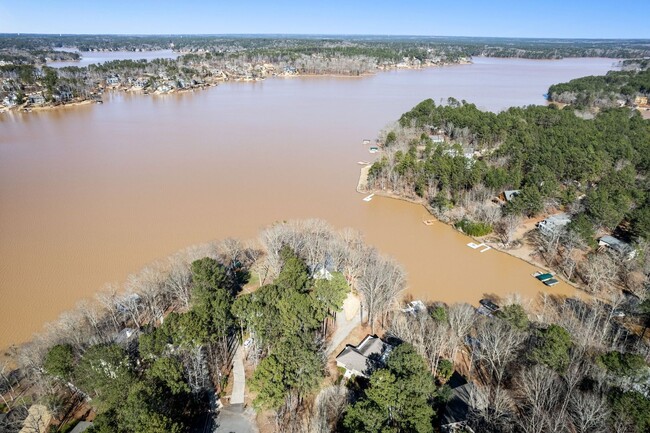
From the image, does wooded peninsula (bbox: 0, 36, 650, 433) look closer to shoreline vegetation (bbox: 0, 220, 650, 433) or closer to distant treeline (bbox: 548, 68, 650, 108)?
shoreline vegetation (bbox: 0, 220, 650, 433)

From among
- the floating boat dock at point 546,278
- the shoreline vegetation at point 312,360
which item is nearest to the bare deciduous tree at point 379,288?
the shoreline vegetation at point 312,360

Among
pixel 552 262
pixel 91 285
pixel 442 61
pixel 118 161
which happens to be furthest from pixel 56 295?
pixel 442 61

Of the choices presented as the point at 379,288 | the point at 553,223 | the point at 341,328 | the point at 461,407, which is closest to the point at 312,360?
the point at 341,328

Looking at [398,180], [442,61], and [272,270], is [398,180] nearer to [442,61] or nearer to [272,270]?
[272,270]

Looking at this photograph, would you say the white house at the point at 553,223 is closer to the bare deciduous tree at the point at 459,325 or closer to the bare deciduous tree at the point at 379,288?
the bare deciduous tree at the point at 459,325

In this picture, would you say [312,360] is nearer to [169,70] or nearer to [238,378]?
A: [238,378]

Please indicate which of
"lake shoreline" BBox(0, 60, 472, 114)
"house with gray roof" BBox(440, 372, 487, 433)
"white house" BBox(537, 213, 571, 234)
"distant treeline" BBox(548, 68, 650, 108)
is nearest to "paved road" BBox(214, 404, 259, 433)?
"house with gray roof" BBox(440, 372, 487, 433)
